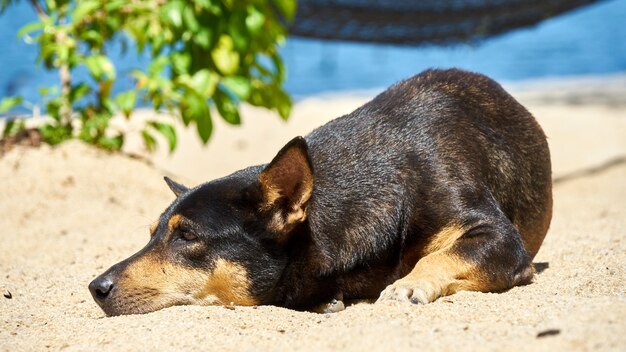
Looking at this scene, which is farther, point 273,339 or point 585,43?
point 585,43

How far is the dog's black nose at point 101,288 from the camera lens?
3.56m

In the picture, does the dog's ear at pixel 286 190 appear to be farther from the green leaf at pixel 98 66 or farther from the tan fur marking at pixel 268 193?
the green leaf at pixel 98 66

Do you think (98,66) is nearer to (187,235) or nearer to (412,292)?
(187,235)

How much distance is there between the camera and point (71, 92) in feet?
22.3

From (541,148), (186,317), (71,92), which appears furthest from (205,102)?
(186,317)

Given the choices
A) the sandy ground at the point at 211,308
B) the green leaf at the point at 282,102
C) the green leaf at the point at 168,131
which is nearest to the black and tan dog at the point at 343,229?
the sandy ground at the point at 211,308

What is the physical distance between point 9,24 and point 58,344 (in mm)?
11367

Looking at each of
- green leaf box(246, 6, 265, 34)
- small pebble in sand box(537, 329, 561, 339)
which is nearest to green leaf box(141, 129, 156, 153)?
green leaf box(246, 6, 265, 34)

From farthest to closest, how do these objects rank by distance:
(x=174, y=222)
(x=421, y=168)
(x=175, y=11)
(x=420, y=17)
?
(x=420, y=17) → (x=175, y=11) → (x=421, y=168) → (x=174, y=222)

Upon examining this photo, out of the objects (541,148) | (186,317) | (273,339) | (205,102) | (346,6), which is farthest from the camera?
(346,6)

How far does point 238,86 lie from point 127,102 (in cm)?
84

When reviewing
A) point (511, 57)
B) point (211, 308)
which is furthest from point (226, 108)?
point (511, 57)

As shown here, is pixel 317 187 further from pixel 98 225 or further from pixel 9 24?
pixel 9 24

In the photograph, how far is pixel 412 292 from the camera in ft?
11.6
